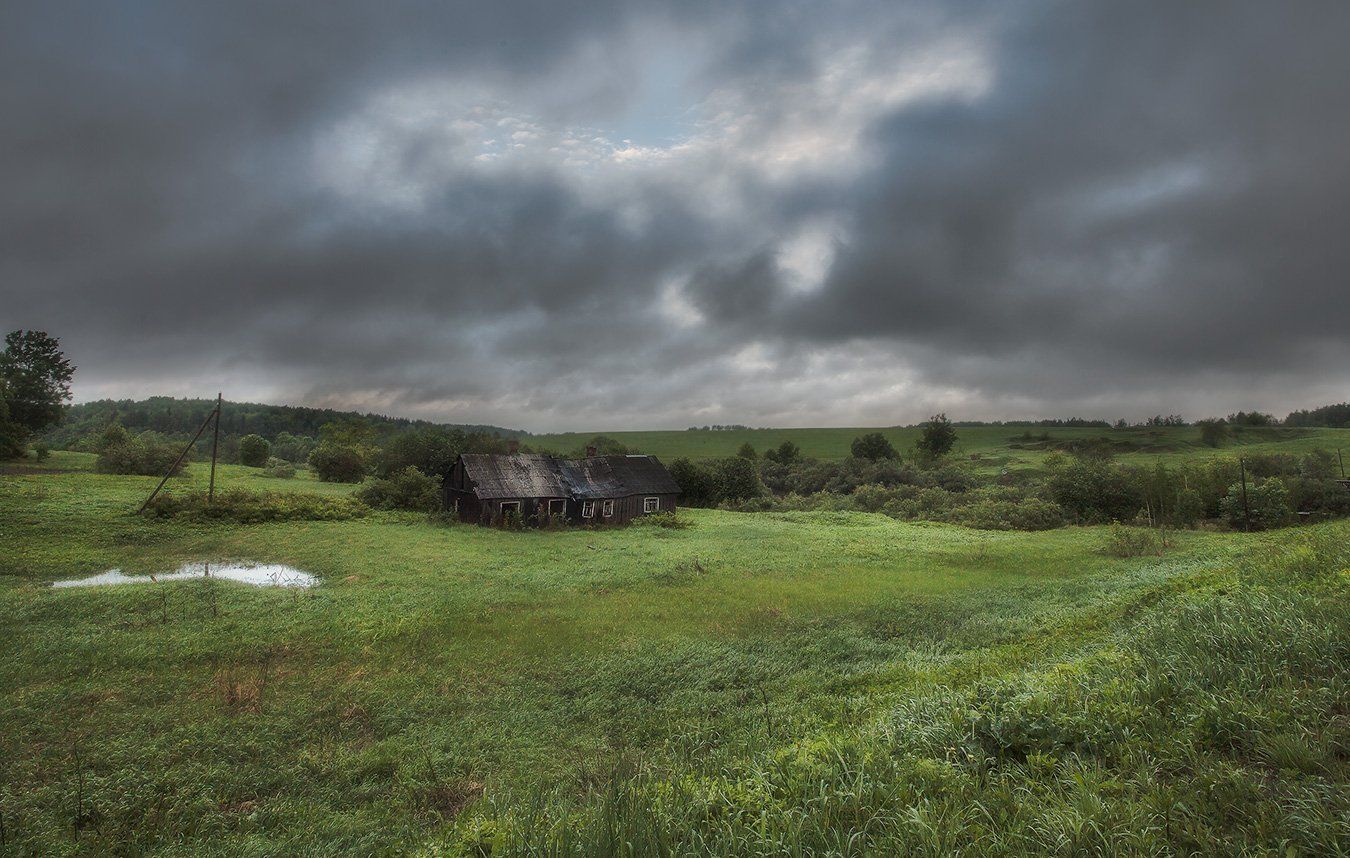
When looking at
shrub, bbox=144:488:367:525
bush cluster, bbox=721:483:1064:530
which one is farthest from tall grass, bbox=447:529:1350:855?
bush cluster, bbox=721:483:1064:530

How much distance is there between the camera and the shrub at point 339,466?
59188 millimetres

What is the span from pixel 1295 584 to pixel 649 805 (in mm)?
12528

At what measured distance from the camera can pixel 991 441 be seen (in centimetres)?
9788

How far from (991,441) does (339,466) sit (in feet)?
328

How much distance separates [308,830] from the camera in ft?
20.5

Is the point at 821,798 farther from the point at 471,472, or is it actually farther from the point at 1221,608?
the point at 471,472

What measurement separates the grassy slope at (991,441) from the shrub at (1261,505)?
24185mm

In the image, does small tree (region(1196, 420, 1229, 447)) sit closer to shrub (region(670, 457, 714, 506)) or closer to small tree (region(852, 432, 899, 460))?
small tree (region(852, 432, 899, 460))

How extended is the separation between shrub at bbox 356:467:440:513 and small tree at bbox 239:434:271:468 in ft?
136

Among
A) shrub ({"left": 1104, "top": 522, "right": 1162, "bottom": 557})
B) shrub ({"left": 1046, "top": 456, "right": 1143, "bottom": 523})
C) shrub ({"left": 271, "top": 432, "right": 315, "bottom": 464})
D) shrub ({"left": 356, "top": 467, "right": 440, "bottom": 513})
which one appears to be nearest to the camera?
shrub ({"left": 1104, "top": 522, "right": 1162, "bottom": 557})

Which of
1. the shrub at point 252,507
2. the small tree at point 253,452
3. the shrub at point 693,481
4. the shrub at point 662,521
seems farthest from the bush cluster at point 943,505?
the small tree at point 253,452

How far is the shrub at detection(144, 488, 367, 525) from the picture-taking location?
2910cm

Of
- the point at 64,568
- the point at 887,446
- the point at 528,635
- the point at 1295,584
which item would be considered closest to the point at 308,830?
the point at 528,635

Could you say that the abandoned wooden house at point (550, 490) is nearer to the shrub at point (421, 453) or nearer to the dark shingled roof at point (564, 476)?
the dark shingled roof at point (564, 476)
